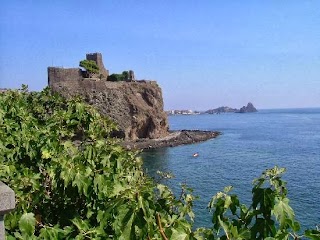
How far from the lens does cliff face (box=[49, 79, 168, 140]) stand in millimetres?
60969

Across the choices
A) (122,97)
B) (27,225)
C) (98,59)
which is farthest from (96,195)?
(98,59)

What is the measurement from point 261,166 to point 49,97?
37.3 m

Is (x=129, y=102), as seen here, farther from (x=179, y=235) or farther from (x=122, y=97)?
(x=179, y=235)

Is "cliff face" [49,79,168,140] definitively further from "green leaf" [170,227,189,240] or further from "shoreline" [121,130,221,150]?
"green leaf" [170,227,189,240]

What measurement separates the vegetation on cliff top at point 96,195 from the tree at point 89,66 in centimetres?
6237

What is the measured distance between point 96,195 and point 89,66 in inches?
2638

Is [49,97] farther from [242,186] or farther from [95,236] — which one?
[242,186]

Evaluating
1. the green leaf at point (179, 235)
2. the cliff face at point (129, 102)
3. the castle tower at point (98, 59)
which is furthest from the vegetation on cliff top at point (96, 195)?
the castle tower at point (98, 59)

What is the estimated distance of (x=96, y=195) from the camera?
3.88 m

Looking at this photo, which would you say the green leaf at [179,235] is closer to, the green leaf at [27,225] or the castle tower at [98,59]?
the green leaf at [27,225]

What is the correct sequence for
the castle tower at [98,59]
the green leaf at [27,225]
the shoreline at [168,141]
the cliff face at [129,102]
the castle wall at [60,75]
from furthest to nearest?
the castle tower at [98,59] → the shoreline at [168,141] → the cliff face at [129,102] → the castle wall at [60,75] → the green leaf at [27,225]

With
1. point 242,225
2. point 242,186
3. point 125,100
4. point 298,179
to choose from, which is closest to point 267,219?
point 242,225

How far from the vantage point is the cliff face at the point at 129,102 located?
61.0 metres

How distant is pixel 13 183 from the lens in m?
3.97
